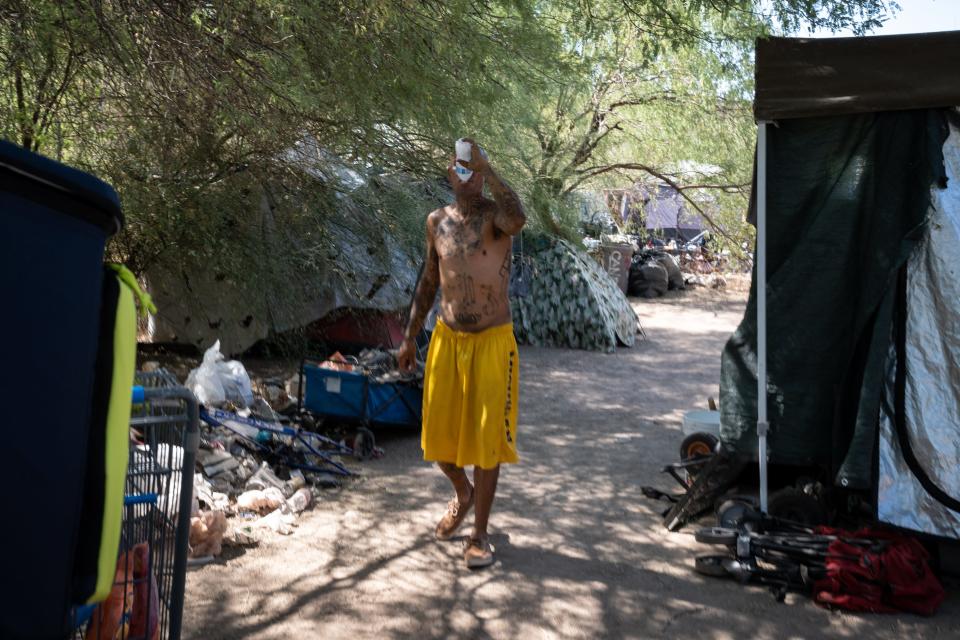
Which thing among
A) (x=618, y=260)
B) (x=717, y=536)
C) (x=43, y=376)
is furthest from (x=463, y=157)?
(x=618, y=260)

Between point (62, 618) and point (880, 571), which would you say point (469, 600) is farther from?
point (62, 618)

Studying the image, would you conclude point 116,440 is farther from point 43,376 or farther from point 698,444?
point 698,444

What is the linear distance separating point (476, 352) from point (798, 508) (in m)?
1.91

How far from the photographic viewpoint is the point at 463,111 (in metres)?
Result: 7.14

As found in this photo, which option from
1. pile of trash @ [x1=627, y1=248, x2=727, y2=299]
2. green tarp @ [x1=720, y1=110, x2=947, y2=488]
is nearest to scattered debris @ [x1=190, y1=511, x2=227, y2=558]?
green tarp @ [x1=720, y1=110, x2=947, y2=488]

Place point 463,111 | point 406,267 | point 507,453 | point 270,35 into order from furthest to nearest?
point 406,267
point 463,111
point 270,35
point 507,453

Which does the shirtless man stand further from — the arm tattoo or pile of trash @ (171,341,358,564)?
pile of trash @ (171,341,358,564)

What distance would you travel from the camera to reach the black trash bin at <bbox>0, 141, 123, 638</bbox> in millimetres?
1513

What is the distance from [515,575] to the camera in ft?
15.6

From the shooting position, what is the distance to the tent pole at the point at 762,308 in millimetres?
4957

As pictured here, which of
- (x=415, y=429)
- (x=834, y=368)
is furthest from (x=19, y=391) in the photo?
(x=415, y=429)

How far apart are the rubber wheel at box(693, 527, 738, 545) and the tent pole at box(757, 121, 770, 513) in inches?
13.4

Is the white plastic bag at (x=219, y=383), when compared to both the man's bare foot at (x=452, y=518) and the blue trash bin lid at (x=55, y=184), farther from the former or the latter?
the blue trash bin lid at (x=55, y=184)

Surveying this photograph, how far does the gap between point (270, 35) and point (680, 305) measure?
1440 cm
